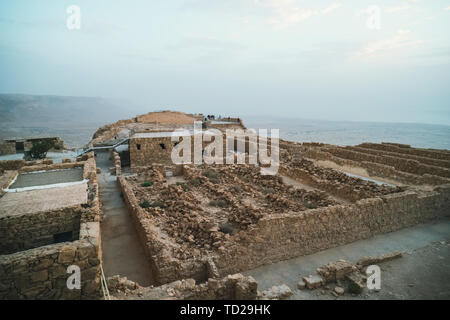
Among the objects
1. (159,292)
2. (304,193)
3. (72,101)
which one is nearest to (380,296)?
(159,292)

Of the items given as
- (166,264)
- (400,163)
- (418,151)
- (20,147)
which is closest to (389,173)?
(400,163)

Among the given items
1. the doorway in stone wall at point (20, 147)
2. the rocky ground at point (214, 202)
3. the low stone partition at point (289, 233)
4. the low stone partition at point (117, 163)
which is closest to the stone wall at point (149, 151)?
the low stone partition at point (117, 163)

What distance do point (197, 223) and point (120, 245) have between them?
2.51 m

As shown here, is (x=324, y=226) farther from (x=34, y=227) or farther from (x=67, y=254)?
(x=34, y=227)

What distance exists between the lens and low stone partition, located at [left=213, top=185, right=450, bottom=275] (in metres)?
7.34

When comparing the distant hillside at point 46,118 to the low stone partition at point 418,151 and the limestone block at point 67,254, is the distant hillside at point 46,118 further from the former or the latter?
the limestone block at point 67,254

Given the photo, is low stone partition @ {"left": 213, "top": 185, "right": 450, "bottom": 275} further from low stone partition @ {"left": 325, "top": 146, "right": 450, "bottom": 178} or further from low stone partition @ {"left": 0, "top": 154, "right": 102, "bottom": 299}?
low stone partition @ {"left": 325, "top": 146, "right": 450, "bottom": 178}

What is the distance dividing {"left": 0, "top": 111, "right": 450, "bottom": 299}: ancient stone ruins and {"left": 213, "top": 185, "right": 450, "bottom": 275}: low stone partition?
0.11ft

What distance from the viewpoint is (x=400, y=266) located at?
6.79 metres

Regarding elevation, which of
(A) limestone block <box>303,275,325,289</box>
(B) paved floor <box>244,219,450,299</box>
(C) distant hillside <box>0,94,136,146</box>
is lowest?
(B) paved floor <box>244,219,450,299</box>

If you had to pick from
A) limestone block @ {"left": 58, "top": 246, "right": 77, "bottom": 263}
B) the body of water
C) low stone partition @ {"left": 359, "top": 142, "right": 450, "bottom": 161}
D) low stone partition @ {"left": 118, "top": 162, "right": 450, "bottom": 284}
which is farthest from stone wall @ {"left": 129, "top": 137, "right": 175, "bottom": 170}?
the body of water

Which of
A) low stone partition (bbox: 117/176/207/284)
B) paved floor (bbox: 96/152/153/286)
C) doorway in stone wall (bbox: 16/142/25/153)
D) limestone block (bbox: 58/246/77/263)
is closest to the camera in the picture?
limestone block (bbox: 58/246/77/263)

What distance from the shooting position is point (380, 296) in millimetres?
5633

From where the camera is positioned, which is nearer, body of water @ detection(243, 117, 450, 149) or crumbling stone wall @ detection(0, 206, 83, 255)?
crumbling stone wall @ detection(0, 206, 83, 255)
